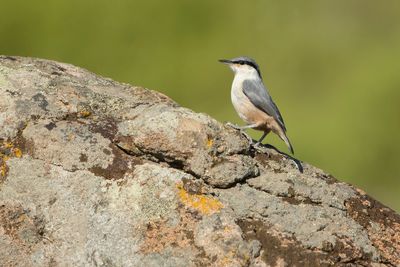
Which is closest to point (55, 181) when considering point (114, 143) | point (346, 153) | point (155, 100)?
point (114, 143)

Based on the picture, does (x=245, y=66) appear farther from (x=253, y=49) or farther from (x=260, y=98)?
(x=253, y=49)

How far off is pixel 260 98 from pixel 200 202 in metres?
2.51

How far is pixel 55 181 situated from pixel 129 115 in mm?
823

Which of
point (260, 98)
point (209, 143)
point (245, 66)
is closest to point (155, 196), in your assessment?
point (209, 143)

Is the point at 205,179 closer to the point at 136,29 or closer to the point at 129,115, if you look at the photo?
the point at 129,115

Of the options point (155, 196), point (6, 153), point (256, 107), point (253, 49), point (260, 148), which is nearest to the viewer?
point (155, 196)

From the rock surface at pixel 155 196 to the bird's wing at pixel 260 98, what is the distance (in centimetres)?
159

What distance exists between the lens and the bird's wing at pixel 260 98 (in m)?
8.16

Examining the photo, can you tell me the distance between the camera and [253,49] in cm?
2611

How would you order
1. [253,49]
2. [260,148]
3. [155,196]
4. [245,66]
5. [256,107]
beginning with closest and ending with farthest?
1. [155,196]
2. [260,148]
3. [256,107]
4. [245,66]
5. [253,49]

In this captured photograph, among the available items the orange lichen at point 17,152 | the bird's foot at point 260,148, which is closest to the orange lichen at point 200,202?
the bird's foot at point 260,148

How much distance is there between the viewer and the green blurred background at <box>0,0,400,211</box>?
22.2 metres

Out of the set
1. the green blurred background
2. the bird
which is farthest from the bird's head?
the green blurred background

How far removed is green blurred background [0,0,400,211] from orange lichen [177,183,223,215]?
1466 centimetres
